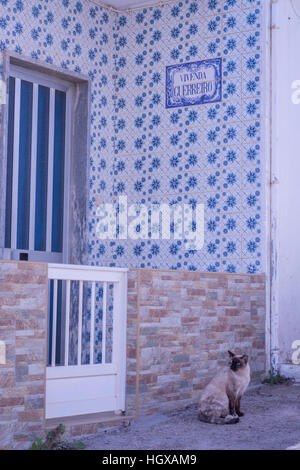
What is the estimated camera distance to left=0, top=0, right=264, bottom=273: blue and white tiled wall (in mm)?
7629

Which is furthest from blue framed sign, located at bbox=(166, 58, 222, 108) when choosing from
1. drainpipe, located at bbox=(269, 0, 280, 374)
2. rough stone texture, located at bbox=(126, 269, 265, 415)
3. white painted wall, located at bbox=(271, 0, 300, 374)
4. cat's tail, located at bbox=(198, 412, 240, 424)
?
cat's tail, located at bbox=(198, 412, 240, 424)

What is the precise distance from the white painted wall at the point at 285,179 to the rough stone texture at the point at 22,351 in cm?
314

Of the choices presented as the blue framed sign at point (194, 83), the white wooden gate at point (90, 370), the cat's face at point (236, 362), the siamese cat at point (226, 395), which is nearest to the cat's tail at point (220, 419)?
the siamese cat at point (226, 395)

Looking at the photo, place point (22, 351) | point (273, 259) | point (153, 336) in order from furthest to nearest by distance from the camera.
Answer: point (273, 259) < point (153, 336) < point (22, 351)

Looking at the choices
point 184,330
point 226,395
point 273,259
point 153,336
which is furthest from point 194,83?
point 226,395

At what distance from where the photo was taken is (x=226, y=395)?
19.4ft

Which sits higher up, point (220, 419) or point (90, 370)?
point (90, 370)

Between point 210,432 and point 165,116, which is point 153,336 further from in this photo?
point 165,116

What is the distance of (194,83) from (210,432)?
13.0 feet

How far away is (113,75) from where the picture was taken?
8.66 meters

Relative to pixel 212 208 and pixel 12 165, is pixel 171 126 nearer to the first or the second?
pixel 212 208

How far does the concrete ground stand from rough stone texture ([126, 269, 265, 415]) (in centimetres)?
21
